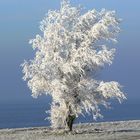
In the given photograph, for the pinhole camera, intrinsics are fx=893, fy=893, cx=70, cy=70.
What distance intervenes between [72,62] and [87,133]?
19.0 ft

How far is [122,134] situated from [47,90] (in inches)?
294

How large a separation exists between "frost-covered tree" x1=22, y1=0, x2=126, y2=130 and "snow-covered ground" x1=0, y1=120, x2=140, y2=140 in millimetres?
1997

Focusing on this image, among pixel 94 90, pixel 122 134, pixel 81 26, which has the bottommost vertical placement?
pixel 122 134

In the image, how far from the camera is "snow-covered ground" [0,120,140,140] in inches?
2618

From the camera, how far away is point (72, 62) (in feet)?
233

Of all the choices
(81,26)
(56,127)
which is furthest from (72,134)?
(81,26)

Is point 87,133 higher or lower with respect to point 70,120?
lower

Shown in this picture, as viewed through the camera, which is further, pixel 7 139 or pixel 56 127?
pixel 56 127

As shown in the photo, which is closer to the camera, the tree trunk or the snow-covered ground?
the snow-covered ground

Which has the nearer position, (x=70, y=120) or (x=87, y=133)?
(x=87, y=133)

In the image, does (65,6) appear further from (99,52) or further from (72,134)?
(72,134)

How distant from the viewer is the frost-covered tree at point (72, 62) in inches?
2788

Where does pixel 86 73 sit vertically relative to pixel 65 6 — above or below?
below

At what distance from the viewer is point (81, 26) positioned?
2808 inches
